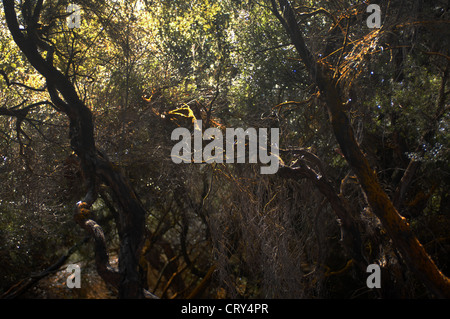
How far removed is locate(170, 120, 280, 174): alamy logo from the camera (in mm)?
6473

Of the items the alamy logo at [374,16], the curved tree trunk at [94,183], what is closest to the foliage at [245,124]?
the alamy logo at [374,16]

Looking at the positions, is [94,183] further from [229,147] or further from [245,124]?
[245,124]

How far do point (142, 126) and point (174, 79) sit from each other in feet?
3.68

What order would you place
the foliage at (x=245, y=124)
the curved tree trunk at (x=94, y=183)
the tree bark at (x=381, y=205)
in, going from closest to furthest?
the curved tree trunk at (x=94, y=183) → the tree bark at (x=381, y=205) → the foliage at (x=245, y=124)

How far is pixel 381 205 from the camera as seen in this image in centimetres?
597

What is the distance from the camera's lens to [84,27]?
7.88 m

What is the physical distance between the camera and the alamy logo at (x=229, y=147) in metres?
6.47

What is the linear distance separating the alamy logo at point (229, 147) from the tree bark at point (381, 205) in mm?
932

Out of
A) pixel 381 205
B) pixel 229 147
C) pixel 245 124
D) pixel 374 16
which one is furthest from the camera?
pixel 245 124

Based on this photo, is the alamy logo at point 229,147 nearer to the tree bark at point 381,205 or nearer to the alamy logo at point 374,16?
the tree bark at point 381,205

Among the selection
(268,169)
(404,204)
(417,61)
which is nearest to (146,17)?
(268,169)

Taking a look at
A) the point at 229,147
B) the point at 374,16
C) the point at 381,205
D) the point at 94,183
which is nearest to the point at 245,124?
the point at 229,147

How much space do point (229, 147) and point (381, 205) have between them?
2063 mm
